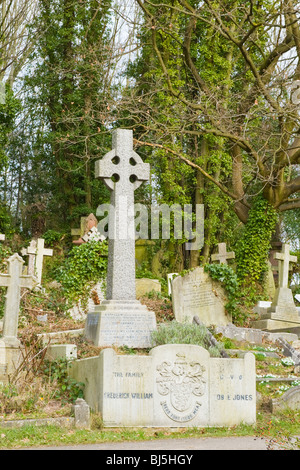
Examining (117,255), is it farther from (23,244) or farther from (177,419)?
(23,244)

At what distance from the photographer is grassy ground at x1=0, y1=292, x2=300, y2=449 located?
7336mm

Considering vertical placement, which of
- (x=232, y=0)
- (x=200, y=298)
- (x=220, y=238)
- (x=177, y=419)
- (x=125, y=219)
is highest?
(x=232, y=0)

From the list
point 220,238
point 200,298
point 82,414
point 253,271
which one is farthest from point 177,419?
point 220,238

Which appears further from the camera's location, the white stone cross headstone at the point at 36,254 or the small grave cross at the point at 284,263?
the white stone cross headstone at the point at 36,254

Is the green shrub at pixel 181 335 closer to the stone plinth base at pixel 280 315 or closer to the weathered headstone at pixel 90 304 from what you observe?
the weathered headstone at pixel 90 304

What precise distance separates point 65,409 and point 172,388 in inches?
56.9

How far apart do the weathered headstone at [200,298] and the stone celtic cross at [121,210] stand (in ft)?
15.1

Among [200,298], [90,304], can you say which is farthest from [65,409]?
[200,298]

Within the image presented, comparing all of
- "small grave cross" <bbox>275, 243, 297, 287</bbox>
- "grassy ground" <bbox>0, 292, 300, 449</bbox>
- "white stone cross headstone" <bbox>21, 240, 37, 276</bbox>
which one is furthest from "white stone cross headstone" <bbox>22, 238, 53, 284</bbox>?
"small grave cross" <bbox>275, 243, 297, 287</bbox>

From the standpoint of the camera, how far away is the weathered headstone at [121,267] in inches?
404

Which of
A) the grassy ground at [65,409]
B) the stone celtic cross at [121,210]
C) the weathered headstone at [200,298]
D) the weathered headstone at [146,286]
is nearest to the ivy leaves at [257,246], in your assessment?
the weathered headstone at [146,286]

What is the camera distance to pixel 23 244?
78.3 feet

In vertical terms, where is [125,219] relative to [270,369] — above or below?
above

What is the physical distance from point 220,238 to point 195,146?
3723 mm
